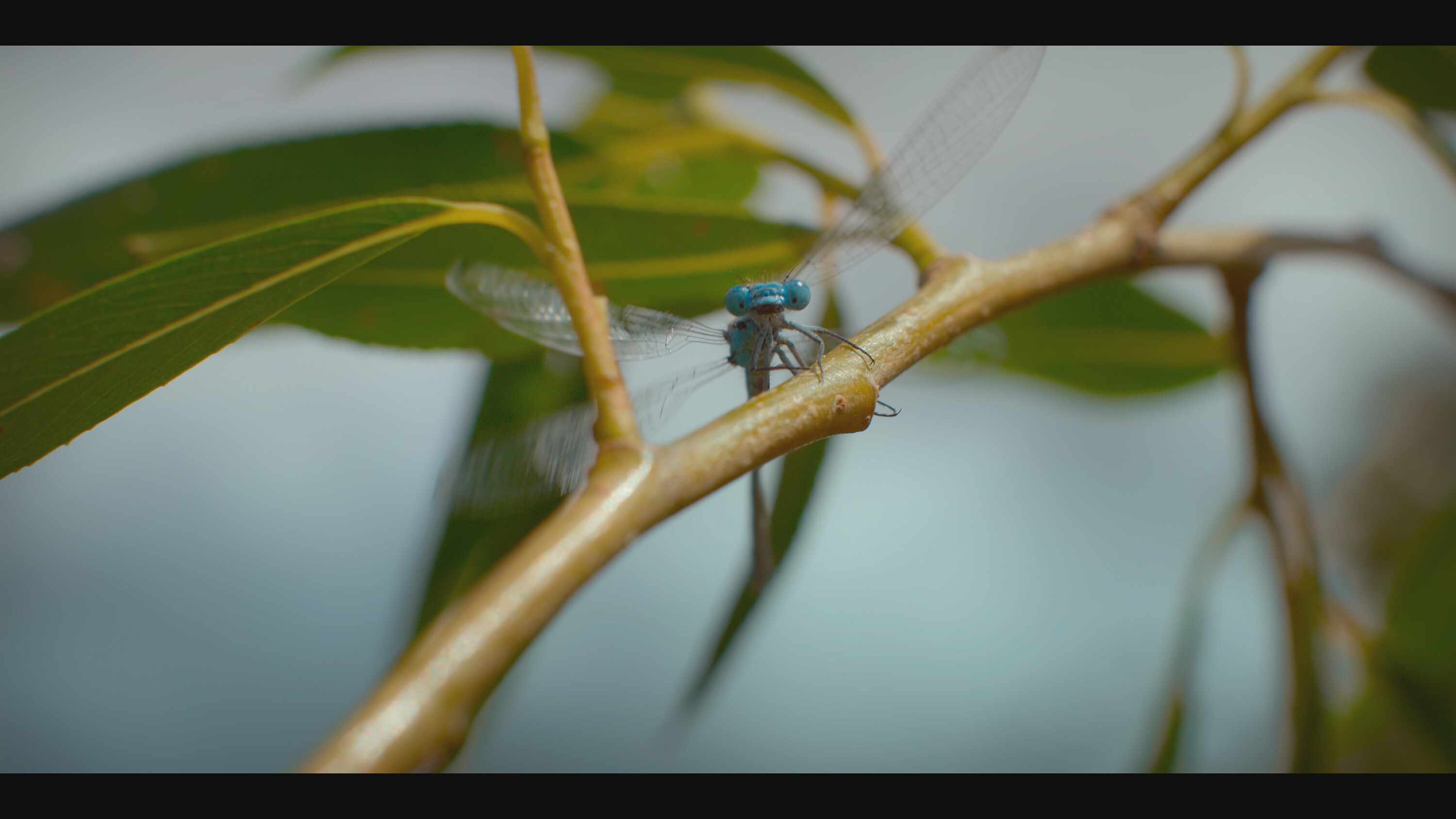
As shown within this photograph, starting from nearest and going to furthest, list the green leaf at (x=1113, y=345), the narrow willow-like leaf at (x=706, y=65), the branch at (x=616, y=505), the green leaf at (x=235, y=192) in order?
the branch at (x=616, y=505)
the green leaf at (x=235, y=192)
the narrow willow-like leaf at (x=706, y=65)
the green leaf at (x=1113, y=345)

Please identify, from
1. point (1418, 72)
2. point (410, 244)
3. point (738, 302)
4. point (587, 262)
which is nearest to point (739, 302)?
point (738, 302)

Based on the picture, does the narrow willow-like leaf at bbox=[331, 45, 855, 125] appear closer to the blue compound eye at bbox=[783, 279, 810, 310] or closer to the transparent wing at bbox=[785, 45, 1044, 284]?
the transparent wing at bbox=[785, 45, 1044, 284]

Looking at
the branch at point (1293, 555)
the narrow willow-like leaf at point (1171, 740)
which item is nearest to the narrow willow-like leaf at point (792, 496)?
the branch at point (1293, 555)

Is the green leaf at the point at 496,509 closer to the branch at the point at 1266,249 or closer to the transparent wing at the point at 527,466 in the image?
the transparent wing at the point at 527,466

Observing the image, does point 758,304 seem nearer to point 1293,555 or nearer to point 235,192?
point 235,192

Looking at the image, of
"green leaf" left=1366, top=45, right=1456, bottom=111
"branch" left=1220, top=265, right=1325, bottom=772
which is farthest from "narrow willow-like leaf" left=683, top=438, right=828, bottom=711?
"green leaf" left=1366, top=45, right=1456, bottom=111

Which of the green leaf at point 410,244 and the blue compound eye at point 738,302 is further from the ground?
the green leaf at point 410,244
